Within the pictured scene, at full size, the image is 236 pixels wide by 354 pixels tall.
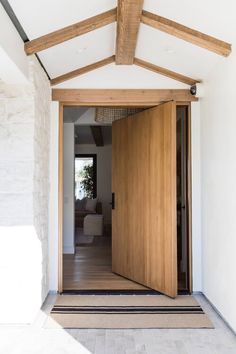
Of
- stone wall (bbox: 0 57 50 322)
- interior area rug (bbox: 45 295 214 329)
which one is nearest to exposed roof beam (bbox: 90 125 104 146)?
stone wall (bbox: 0 57 50 322)

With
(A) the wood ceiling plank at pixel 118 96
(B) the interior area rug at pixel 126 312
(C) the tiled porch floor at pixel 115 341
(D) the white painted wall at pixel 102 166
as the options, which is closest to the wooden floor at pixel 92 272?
(B) the interior area rug at pixel 126 312

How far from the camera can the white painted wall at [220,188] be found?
2926 millimetres

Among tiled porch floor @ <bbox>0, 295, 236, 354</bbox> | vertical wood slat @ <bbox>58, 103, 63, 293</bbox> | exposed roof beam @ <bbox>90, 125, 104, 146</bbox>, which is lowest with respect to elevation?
tiled porch floor @ <bbox>0, 295, 236, 354</bbox>

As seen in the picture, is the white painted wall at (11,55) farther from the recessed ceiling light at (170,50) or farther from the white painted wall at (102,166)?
the white painted wall at (102,166)

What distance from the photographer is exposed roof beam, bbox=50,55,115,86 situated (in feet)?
12.7

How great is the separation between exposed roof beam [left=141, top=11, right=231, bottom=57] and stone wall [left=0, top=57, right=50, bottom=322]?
1.09 meters

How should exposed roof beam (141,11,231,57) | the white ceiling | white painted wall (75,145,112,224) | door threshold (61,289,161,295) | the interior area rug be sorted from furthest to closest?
white painted wall (75,145,112,224) → door threshold (61,289,161,295) → the interior area rug → exposed roof beam (141,11,231,57) → the white ceiling

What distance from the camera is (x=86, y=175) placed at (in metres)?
10.5

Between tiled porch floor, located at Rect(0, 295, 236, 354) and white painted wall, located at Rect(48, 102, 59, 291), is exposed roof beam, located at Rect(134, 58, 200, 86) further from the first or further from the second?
tiled porch floor, located at Rect(0, 295, 236, 354)

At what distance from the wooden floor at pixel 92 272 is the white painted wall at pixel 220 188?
104 centimetres

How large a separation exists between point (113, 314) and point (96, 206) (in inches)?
241

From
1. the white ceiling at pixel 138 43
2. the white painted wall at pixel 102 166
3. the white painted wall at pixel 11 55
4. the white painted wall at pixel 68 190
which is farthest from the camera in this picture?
the white painted wall at pixel 102 166

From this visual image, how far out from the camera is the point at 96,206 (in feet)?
30.8

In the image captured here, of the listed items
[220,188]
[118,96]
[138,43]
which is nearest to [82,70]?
[118,96]
